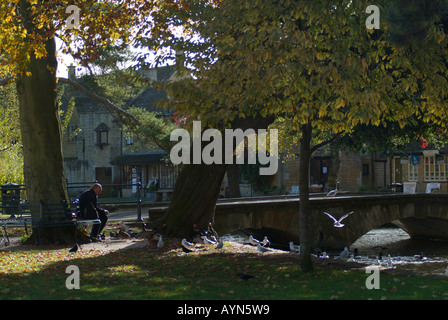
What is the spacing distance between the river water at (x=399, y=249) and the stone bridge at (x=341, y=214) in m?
0.74

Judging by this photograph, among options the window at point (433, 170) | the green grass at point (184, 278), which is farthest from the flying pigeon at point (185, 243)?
the window at point (433, 170)

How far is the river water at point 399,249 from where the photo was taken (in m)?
18.7

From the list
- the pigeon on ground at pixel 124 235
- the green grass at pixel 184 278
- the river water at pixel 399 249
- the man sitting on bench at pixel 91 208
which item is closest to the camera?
the green grass at pixel 184 278

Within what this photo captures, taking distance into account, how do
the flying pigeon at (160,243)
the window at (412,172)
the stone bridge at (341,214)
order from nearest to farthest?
the flying pigeon at (160,243), the stone bridge at (341,214), the window at (412,172)

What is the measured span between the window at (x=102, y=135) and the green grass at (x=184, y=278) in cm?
4145

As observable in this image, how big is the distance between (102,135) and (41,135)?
4072cm

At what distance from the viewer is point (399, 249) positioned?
2512 centimetres

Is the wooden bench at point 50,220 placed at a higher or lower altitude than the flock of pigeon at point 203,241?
higher

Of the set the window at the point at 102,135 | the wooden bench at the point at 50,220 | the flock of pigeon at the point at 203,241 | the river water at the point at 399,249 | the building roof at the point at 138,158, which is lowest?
the river water at the point at 399,249

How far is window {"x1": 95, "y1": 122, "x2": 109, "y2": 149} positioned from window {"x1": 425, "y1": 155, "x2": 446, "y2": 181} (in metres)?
27.7

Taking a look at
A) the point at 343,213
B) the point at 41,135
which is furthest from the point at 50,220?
the point at 343,213

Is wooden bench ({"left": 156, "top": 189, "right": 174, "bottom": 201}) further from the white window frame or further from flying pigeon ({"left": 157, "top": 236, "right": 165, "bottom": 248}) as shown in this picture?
flying pigeon ({"left": 157, "top": 236, "right": 165, "bottom": 248})

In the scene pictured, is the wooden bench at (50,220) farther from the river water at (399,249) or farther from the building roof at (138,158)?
the building roof at (138,158)

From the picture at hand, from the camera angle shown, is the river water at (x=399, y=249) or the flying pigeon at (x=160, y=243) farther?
the river water at (x=399, y=249)
